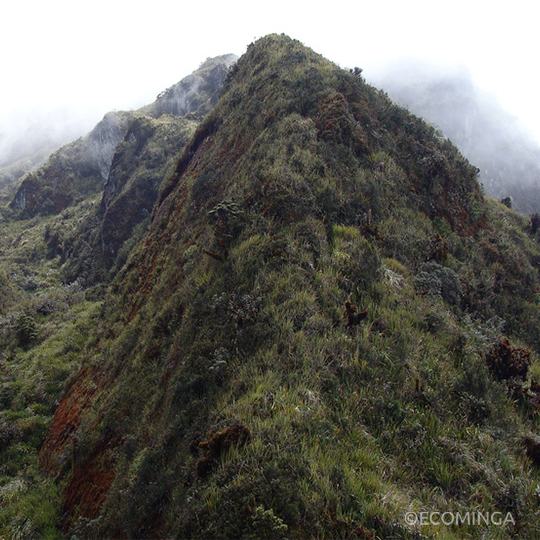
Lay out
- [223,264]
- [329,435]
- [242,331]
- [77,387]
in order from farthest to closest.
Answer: [77,387], [223,264], [242,331], [329,435]

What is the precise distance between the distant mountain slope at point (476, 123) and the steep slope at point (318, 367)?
75704mm

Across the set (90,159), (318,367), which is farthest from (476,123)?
(318,367)

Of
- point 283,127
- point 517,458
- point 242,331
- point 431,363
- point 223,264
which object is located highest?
point 283,127

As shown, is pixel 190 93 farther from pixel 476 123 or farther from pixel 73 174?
pixel 476 123

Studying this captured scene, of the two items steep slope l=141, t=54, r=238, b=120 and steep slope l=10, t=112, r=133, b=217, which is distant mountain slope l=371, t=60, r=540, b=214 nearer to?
steep slope l=141, t=54, r=238, b=120

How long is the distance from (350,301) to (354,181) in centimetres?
506

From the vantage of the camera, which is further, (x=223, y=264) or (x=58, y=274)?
(x=58, y=274)

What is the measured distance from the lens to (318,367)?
4.71m

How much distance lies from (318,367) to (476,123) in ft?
343

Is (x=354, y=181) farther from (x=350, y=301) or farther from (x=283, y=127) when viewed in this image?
(x=350, y=301)

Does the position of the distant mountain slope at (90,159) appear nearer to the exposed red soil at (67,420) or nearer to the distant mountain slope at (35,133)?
the exposed red soil at (67,420)

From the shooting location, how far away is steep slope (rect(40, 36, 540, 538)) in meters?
3.37

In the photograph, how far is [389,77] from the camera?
331 ft

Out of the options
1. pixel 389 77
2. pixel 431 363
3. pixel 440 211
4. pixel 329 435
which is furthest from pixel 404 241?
pixel 389 77
